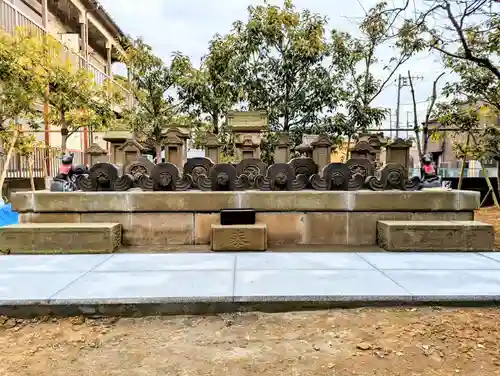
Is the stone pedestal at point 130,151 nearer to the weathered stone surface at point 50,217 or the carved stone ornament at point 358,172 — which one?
the weathered stone surface at point 50,217

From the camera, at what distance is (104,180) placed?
5.53 meters

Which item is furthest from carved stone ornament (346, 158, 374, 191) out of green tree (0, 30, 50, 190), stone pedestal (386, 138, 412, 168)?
green tree (0, 30, 50, 190)

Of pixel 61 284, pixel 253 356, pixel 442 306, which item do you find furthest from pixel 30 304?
pixel 442 306

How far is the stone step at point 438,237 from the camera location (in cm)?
499

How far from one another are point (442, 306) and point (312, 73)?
22.9ft

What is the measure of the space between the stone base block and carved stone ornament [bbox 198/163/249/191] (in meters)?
0.77

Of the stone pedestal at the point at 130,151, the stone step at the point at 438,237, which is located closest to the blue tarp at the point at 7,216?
the stone pedestal at the point at 130,151

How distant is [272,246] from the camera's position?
5324 millimetres

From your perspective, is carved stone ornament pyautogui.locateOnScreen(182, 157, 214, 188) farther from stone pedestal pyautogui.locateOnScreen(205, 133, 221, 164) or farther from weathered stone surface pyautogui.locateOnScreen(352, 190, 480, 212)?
weathered stone surface pyautogui.locateOnScreen(352, 190, 480, 212)

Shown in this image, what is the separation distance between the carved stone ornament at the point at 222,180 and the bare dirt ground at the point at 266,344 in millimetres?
2658

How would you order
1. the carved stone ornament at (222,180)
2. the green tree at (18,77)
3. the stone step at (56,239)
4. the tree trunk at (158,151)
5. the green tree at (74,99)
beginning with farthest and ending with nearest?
1. the green tree at (74,99)
2. the tree trunk at (158,151)
3. the green tree at (18,77)
4. the carved stone ornament at (222,180)
5. the stone step at (56,239)

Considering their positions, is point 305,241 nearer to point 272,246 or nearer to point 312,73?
point 272,246

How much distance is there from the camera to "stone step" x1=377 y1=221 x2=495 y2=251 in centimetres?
499

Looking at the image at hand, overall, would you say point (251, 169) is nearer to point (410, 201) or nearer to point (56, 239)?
point (410, 201)
